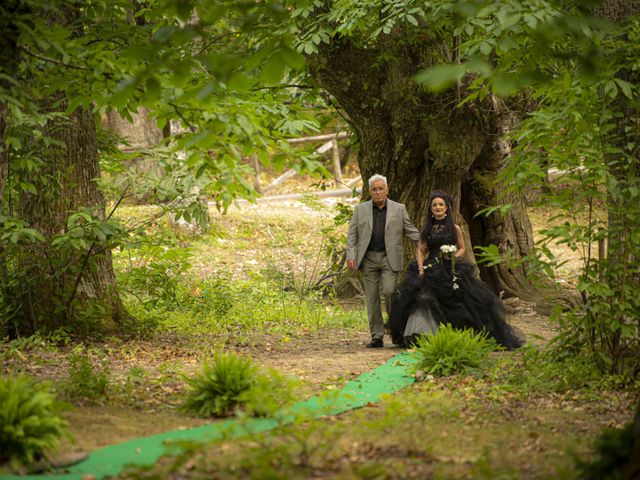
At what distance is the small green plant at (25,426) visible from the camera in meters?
4.41

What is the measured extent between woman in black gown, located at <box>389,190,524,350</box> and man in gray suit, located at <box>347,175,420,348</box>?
21 cm

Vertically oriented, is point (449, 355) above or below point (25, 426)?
below

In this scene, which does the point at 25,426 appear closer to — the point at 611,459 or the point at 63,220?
the point at 611,459

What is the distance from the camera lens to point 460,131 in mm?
12125

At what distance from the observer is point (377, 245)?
9742 millimetres

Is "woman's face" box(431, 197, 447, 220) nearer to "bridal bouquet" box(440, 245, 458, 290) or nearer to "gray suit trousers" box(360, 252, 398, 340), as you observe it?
"bridal bouquet" box(440, 245, 458, 290)

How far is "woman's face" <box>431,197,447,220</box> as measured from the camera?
9539mm

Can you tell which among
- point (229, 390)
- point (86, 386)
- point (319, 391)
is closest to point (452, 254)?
point (319, 391)

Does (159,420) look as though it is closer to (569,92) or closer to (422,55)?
(569,92)

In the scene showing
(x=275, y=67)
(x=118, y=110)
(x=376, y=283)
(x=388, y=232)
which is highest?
(x=118, y=110)

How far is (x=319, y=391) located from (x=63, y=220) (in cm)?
400

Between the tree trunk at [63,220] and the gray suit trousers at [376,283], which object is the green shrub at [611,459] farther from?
the tree trunk at [63,220]

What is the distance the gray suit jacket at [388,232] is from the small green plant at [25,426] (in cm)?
551

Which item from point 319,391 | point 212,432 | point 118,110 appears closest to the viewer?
point 212,432
